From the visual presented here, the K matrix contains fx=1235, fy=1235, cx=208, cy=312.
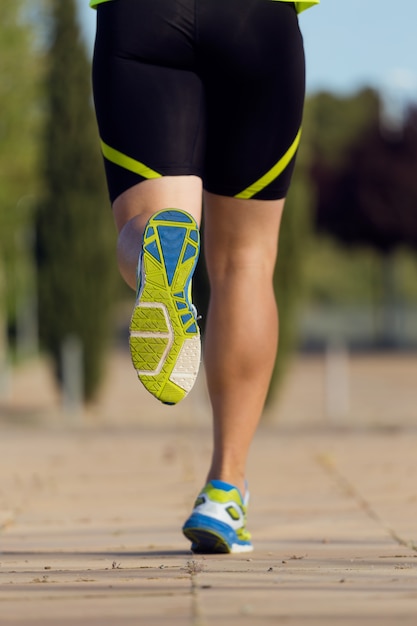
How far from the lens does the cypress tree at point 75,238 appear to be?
54.1 feet

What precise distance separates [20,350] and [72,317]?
1589cm

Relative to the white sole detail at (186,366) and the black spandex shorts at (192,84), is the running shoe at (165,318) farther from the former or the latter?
the black spandex shorts at (192,84)

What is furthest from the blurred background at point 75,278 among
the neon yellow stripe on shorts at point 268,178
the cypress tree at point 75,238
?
the neon yellow stripe on shorts at point 268,178

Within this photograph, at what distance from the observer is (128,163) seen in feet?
8.95

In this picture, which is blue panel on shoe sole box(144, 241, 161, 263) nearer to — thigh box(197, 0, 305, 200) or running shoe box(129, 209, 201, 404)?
running shoe box(129, 209, 201, 404)

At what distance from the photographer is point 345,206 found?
114 ft

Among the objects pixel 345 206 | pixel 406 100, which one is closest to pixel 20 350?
pixel 345 206

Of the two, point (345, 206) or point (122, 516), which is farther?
point (345, 206)

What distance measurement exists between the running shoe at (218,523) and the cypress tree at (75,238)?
44.8ft

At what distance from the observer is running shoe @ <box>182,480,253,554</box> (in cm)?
282

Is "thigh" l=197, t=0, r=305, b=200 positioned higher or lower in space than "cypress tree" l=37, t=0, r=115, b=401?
lower

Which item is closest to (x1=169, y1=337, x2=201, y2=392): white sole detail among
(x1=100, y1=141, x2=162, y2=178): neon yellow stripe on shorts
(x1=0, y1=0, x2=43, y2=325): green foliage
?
(x1=100, y1=141, x2=162, y2=178): neon yellow stripe on shorts

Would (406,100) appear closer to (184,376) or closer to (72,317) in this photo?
(72,317)

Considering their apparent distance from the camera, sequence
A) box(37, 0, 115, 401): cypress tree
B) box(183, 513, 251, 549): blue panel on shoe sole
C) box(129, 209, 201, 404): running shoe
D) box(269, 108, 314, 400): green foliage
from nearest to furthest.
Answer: box(129, 209, 201, 404): running shoe, box(183, 513, 251, 549): blue panel on shoe sole, box(269, 108, 314, 400): green foliage, box(37, 0, 115, 401): cypress tree
